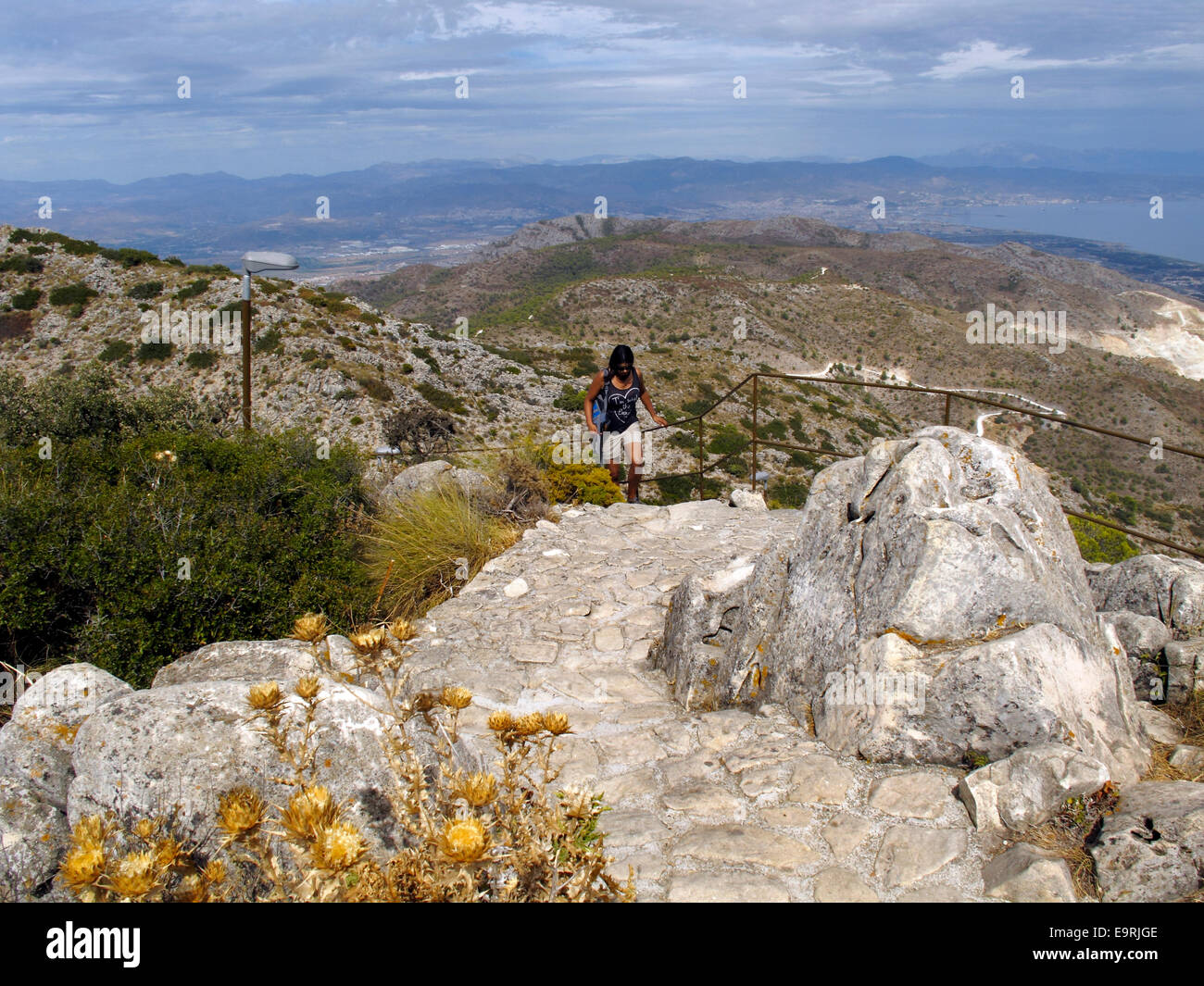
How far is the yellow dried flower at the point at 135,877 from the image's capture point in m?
1.37

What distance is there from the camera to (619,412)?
7781 mm

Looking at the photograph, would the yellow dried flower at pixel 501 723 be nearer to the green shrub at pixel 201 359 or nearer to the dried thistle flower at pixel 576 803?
the dried thistle flower at pixel 576 803

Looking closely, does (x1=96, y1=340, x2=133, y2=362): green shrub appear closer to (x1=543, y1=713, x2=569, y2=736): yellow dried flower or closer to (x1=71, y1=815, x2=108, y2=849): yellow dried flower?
(x1=71, y1=815, x2=108, y2=849): yellow dried flower

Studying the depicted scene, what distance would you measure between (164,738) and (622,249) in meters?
116

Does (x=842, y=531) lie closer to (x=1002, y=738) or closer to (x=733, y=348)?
(x=1002, y=738)

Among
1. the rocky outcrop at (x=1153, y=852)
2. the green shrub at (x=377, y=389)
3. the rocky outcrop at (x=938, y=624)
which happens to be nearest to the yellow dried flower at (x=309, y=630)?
the rocky outcrop at (x=938, y=624)

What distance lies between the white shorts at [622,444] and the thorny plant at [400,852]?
5.89 meters

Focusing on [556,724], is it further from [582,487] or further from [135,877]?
[582,487]

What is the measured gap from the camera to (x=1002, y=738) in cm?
264

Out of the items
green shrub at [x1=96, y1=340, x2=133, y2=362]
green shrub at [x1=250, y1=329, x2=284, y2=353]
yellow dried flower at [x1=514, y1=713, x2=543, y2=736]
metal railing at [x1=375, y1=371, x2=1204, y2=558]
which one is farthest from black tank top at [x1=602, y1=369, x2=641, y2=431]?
green shrub at [x1=96, y1=340, x2=133, y2=362]

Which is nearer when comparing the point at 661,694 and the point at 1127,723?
the point at 1127,723

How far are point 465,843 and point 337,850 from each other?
24 centimetres
